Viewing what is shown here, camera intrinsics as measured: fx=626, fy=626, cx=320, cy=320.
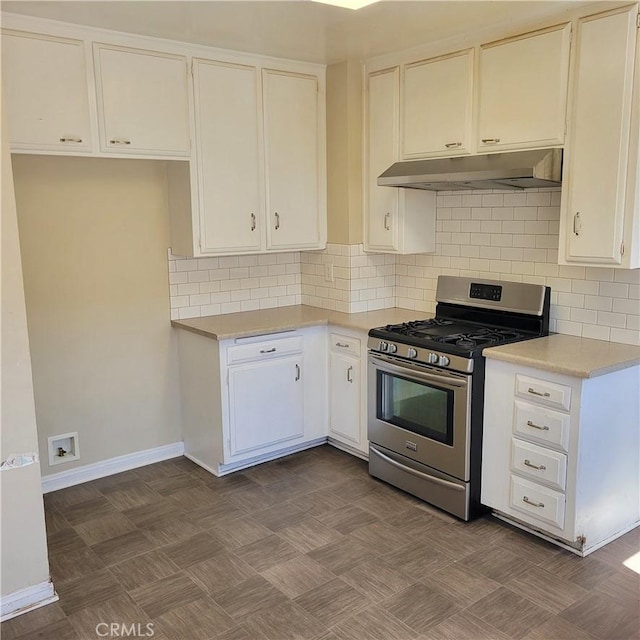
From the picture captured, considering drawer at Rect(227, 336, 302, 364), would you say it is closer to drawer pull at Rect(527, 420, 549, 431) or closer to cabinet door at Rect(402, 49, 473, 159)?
cabinet door at Rect(402, 49, 473, 159)

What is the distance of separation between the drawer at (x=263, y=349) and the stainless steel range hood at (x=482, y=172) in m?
1.11

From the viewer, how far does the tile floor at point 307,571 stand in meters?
2.43

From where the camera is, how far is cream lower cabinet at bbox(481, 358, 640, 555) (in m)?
2.78

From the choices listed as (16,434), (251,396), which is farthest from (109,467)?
(16,434)

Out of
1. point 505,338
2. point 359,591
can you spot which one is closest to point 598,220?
point 505,338

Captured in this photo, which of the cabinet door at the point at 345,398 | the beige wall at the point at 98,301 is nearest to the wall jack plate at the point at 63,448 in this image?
the beige wall at the point at 98,301

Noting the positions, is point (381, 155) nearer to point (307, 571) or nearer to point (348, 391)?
point (348, 391)

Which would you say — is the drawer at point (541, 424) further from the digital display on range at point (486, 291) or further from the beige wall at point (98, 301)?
the beige wall at point (98, 301)

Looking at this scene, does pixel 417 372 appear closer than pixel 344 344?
Yes

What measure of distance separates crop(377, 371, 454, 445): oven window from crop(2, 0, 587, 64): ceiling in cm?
184

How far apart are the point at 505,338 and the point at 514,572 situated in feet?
3.75

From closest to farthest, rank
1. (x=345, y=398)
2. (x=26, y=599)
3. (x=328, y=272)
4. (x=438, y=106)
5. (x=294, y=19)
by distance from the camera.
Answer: (x=26, y=599), (x=294, y=19), (x=438, y=106), (x=345, y=398), (x=328, y=272)

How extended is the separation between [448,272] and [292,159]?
1243 mm

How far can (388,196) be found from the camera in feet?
12.8
